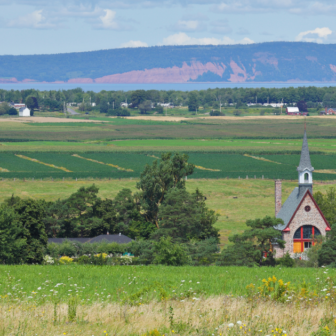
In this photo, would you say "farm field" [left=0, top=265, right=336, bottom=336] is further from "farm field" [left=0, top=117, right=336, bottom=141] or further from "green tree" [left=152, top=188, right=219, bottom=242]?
"farm field" [left=0, top=117, right=336, bottom=141]

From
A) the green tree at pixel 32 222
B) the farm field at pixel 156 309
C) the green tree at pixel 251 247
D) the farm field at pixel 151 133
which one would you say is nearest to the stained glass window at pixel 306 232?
the green tree at pixel 251 247

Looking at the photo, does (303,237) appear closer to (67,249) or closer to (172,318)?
(67,249)

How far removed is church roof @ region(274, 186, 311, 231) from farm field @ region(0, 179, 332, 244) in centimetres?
1266

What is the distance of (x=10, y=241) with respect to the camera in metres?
39.2

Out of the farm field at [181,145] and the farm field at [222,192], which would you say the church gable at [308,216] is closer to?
the farm field at [222,192]

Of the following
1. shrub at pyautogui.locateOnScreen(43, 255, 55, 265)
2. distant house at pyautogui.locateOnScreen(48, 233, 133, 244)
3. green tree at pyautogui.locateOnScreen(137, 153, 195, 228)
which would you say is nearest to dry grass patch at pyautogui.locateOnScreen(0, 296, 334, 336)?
shrub at pyautogui.locateOnScreen(43, 255, 55, 265)

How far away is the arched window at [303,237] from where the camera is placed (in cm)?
4483

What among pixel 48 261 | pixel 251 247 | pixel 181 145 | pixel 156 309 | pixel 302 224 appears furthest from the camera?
pixel 181 145

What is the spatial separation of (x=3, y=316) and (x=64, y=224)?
132 ft

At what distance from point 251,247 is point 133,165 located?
249 feet

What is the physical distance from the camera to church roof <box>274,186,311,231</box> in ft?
148

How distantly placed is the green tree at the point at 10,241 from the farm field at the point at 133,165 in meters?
54.8

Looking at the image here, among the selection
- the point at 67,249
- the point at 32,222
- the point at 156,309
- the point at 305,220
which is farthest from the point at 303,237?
the point at 156,309

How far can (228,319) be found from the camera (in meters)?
14.8
